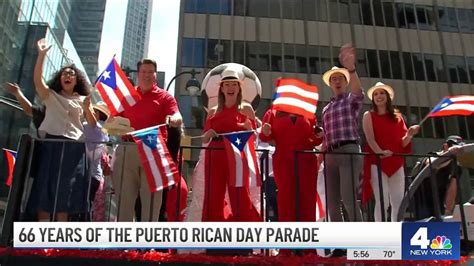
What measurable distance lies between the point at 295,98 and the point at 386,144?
4.03 ft

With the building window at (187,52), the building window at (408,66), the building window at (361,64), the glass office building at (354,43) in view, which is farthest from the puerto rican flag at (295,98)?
the building window at (408,66)

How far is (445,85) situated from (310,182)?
27925 millimetres

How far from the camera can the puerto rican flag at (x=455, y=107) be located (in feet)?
16.4

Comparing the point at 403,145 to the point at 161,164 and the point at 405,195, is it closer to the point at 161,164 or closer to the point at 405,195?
the point at 405,195

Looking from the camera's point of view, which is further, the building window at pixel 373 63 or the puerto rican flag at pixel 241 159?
the building window at pixel 373 63

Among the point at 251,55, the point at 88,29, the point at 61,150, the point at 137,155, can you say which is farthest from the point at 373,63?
the point at 88,29

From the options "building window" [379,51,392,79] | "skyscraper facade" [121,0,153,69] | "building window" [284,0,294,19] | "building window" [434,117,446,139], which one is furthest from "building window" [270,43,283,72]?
"skyscraper facade" [121,0,153,69]

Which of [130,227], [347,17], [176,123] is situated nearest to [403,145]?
[176,123]

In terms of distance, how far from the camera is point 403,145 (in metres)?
5.02

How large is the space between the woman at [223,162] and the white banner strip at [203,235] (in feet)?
2.13

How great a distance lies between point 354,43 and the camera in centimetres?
2933

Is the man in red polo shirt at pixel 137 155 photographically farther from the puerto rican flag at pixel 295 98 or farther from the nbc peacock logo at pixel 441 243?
the nbc peacock logo at pixel 441 243

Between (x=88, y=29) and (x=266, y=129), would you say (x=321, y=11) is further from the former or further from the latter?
(x=88, y=29)

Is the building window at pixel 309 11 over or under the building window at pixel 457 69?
over
